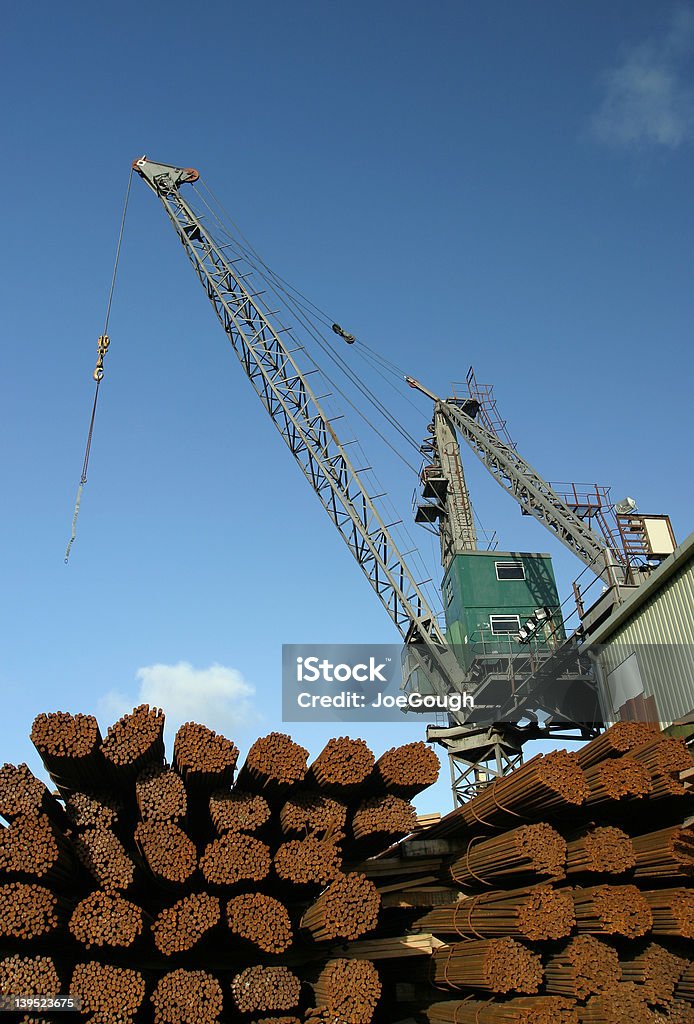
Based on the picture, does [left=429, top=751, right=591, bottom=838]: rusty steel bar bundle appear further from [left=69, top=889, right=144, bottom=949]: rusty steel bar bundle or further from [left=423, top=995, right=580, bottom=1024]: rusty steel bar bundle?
[left=69, top=889, right=144, bottom=949]: rusty steel bar bundle

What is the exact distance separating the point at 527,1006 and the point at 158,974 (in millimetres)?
3137

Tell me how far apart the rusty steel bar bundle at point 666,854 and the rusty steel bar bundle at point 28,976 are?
17.6ft

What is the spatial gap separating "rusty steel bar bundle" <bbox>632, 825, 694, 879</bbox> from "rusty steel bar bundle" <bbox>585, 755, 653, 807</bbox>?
42 centimetres

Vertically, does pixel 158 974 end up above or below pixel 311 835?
below

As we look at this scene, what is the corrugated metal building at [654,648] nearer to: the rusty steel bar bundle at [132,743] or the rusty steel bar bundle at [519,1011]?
the rusty steel bar bundle at [519,1011]

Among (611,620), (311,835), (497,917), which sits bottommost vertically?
(497,917)

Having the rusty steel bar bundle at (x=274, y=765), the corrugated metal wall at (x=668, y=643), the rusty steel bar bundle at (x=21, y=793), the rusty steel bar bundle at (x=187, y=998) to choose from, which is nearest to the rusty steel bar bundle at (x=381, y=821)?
the rusty steel bar bundle at (x=274, y=765)

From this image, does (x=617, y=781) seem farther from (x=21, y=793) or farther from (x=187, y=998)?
(x=21, y=793)

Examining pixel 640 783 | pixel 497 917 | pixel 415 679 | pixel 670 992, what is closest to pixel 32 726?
pixel 497 917

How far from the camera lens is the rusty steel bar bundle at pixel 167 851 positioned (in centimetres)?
667

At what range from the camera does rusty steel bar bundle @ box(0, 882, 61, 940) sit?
20.1 feet

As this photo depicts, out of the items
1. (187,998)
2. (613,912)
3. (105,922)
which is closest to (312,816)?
(187,998)

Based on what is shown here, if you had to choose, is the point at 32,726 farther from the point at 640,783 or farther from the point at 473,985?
the point at 640,783

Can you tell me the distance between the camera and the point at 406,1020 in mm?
8188
